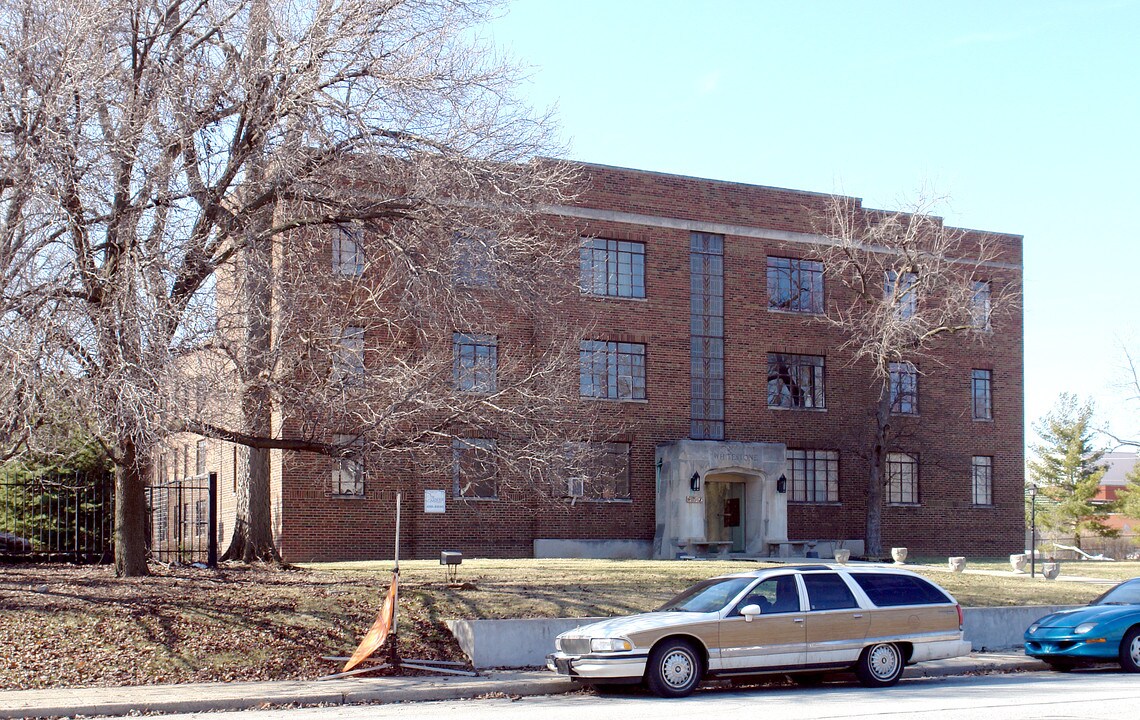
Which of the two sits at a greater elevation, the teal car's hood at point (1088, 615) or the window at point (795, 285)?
the window at point (795, 285)

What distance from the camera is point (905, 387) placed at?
127 feet

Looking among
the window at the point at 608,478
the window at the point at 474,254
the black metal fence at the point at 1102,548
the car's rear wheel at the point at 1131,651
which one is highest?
the window at the point at 474,254

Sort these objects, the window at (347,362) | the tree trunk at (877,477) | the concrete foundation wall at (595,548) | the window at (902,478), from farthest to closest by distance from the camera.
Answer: the window at (902,478) < the tree trunk at (877,477) < the concrete foundation wall at (595,548) < the window at (347,362)

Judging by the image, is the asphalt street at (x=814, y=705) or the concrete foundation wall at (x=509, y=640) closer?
the asphalt street at (x=814, y=705)

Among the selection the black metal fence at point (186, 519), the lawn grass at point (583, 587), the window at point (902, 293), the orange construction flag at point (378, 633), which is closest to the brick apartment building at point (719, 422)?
the black metal fence at point (186, 519)

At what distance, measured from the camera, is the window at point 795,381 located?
121ft

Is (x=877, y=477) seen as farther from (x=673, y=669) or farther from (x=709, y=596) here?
(x=673, y=669)

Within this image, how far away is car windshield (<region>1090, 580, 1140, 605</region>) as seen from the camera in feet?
57.1

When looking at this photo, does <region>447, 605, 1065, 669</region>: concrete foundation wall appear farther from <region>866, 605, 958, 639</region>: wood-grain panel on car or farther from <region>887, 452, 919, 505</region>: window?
<region>887, 452, 919, 505</region>: window

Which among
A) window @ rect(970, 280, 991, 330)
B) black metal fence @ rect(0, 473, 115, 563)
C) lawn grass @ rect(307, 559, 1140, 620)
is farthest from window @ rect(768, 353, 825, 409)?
black metal fence @ rect(0, 473, 115, 563)

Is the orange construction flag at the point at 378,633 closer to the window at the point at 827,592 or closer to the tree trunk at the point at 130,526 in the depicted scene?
the window at the point at 827,592

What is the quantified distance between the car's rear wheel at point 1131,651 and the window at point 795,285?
820 inches

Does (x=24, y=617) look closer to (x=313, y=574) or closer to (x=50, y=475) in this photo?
(x=313, y=574)

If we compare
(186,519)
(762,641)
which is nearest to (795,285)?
(186,519)
